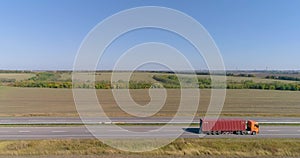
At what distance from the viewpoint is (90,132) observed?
80.6ft

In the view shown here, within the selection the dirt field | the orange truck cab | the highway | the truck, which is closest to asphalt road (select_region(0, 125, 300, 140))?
the orange truck cab

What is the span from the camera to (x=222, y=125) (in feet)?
78.4

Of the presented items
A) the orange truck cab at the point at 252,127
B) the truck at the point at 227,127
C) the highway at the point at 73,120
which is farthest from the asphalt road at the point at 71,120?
the orange truck cab at the point at 252,127

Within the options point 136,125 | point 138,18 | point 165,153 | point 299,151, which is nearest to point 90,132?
point 136,125

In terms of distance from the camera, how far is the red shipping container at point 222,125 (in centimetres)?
2369

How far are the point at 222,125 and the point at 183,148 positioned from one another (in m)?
6.73

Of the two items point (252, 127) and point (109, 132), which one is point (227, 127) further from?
point (109, 132)

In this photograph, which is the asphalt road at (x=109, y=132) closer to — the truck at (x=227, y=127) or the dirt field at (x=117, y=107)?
the truck at (x=227, y=127)

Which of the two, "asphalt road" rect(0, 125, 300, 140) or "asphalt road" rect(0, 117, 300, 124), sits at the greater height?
"asphalt road" rect(0, 125, 300, 140)

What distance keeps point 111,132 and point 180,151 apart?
8.67 metres

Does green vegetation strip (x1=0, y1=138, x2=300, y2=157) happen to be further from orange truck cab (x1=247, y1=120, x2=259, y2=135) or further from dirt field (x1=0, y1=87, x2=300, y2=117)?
dirt field (x1=0, y1=87, x2=300, y2=117)

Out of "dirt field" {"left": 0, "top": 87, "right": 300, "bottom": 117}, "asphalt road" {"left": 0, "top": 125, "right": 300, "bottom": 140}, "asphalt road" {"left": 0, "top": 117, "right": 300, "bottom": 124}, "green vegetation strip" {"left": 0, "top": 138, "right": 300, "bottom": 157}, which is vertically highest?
"green vegetation strip" {"left": 0, "top": 138, "right": 300, "bottom": 157}

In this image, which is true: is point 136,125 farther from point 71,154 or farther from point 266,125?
point 266,125

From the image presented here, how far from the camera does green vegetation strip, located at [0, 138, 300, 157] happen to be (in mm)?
17766
